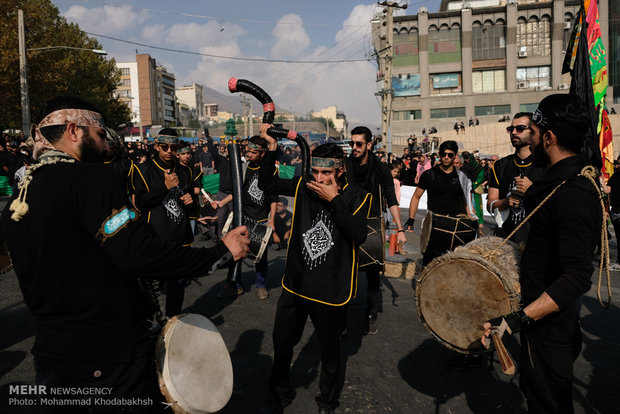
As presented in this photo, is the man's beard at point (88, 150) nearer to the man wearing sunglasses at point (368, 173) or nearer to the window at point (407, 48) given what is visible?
the man wearing sunglasses at point (368, 173)

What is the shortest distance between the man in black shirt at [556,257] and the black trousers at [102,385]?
1854 mm

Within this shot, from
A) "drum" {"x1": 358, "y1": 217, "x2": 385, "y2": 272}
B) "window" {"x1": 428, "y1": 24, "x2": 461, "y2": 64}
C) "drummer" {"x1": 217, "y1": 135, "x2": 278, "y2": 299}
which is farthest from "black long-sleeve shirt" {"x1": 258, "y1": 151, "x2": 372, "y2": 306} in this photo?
"window" {"x1": 428, "y1": 24, "x2": 461, "y2": 64}

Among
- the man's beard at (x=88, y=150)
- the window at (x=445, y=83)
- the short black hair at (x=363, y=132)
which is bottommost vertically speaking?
the man's beard at (x=88, y=150)

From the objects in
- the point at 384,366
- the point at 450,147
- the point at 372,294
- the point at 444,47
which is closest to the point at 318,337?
the point at 384,366

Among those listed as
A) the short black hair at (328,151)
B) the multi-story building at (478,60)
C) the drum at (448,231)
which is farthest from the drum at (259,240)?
the multi-story building at (478,60)

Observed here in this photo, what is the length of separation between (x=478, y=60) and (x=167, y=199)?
66501 mm

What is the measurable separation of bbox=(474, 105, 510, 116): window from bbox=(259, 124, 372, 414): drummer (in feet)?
215

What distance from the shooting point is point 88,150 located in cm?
229

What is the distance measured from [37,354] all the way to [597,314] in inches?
254

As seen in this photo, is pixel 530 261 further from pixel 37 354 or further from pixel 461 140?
pixel 461 140

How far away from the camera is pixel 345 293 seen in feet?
11.7

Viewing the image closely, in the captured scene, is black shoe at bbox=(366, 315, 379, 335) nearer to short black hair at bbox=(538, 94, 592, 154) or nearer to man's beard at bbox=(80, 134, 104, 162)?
short black hair at bbox=(538, 94, 592, 154)

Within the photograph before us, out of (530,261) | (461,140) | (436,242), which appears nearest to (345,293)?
(530,261)

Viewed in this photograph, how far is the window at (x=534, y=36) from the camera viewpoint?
62656 millimetres
